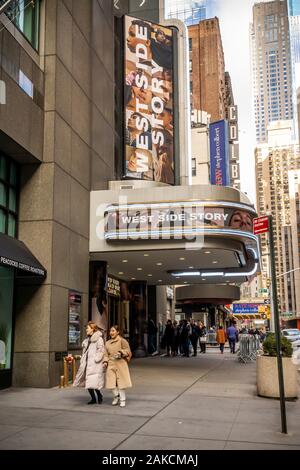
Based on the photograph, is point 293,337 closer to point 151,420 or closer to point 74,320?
point 74,320

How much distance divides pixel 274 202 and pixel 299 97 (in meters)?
39.8

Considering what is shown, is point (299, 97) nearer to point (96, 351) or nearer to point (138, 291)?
point (138, 291)

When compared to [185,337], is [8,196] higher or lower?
higher

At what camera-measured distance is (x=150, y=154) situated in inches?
1016

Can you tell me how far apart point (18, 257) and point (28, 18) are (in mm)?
7159

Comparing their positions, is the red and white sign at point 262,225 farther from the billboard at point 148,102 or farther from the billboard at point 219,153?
the billboard at point 219,153

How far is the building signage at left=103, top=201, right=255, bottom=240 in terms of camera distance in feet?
55.0

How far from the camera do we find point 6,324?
534 inches

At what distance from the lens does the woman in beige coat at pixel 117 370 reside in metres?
10.6

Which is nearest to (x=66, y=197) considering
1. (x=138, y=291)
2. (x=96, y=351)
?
(x=96, y=351)

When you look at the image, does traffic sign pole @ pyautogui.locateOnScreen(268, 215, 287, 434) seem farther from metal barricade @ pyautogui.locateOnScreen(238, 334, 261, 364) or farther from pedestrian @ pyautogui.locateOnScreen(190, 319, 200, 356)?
pedestrian @ pyautogui.locateOnScreen(190, 319, 200, 356)

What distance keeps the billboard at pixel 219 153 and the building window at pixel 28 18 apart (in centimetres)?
3271

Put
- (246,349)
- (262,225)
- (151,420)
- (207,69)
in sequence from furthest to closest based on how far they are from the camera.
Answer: (207,69)
(246,349)
(262,225)
(151,420)

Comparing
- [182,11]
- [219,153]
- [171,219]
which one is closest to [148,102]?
[171,219]
